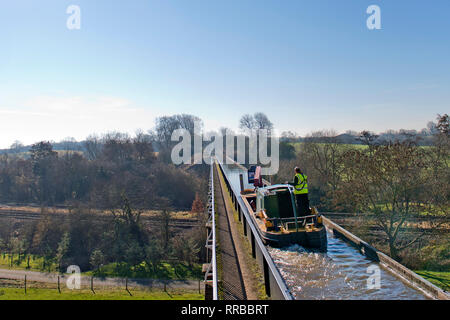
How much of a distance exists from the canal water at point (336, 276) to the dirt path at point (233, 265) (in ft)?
3.51

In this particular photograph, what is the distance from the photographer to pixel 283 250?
959cm

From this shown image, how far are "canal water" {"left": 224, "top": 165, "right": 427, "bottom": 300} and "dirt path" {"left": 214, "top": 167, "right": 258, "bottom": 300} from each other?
107 cm

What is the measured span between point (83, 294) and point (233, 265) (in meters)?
24.5

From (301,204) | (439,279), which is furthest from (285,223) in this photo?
(439,279)

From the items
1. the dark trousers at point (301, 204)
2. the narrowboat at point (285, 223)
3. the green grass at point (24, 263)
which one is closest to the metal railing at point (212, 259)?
the narrowboat at point (285, 223)

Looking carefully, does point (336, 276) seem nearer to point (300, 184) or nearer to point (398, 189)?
point (300, 184)

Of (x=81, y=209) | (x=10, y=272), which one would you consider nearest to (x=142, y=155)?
(x=81, y=209)

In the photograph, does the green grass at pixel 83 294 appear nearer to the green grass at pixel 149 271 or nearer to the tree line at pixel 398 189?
the green grass at pixel 149 271

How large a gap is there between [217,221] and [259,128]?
6432 centimetres

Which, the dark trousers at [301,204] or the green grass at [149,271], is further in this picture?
the green grass at [149,271]

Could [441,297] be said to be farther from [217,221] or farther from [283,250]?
[217,221]

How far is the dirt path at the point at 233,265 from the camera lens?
724 cm

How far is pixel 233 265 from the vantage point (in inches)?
360

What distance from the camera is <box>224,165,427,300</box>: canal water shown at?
22.0 feet
